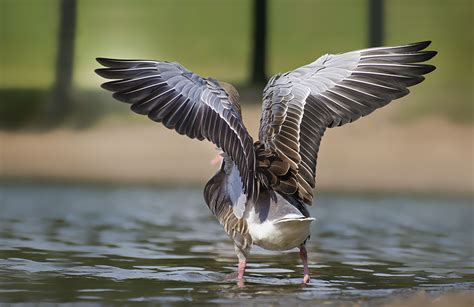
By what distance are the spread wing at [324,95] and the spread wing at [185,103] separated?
1.31 feet

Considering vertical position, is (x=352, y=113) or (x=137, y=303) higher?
(x=352, y=113)

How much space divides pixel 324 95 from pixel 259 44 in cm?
668

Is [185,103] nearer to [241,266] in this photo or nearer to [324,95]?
[324,95]

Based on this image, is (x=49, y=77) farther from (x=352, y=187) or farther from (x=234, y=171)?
(x=234, y=171)

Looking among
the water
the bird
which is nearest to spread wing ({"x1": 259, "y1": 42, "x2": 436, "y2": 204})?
the bird

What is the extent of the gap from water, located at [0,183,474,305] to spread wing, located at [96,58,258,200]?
3.29ft

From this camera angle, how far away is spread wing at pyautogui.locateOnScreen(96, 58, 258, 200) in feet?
28.7

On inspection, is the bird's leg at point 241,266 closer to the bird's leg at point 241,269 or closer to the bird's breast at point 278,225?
the bird's leg at point 241,269

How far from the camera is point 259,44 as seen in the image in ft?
53.1

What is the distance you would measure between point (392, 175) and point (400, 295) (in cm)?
829

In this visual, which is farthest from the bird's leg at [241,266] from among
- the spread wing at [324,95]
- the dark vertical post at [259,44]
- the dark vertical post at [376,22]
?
the dark vertical post at [376,22]

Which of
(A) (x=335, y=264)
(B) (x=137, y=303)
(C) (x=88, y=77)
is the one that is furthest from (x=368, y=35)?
(B) (x=137, y=303)

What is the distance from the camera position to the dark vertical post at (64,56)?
16672 millimetres

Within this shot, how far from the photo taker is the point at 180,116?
888 cm
